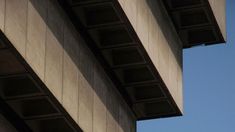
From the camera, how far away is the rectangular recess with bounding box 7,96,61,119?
37531 mm

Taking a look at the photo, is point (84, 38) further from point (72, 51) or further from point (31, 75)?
point (31, 75)

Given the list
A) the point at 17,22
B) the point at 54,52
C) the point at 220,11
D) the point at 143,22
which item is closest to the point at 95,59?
the point at 143,22

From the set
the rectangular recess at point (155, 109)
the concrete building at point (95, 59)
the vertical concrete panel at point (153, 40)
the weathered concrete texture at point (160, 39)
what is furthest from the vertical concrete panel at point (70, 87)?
the rectangular recess at point (155, 109)

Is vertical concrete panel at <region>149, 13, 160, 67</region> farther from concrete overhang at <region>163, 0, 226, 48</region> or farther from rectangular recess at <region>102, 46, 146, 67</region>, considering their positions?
concrete overhang at <region>163, 0, 226, 48</region>

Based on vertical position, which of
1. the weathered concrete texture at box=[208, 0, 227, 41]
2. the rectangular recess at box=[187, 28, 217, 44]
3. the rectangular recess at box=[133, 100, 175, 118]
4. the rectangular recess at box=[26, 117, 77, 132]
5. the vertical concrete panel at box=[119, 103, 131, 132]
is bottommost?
the rectangular recess at box=[26, 117, 77, 132]

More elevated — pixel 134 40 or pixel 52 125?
pixel 134 40

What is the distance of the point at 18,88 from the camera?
3694 centimetres

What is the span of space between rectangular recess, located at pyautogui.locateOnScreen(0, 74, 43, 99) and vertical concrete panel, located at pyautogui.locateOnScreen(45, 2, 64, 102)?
660 mm

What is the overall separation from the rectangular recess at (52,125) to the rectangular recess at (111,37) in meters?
5.79

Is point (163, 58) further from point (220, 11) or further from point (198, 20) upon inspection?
point (220, 11)

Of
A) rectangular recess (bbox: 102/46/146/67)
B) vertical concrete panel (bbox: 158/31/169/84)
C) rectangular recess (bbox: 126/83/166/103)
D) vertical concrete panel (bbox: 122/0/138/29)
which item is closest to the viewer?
vertical concrete panel (bbox: 122/0/138/29)

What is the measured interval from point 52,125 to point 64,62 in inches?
126

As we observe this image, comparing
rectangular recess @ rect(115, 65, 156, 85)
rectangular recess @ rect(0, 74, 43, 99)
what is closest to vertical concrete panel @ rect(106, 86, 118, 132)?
rectangular recess @ rect(115, 65, 156, 85)

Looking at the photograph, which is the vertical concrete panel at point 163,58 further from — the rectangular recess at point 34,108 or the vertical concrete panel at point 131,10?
the rectangular recess at point 34,108
